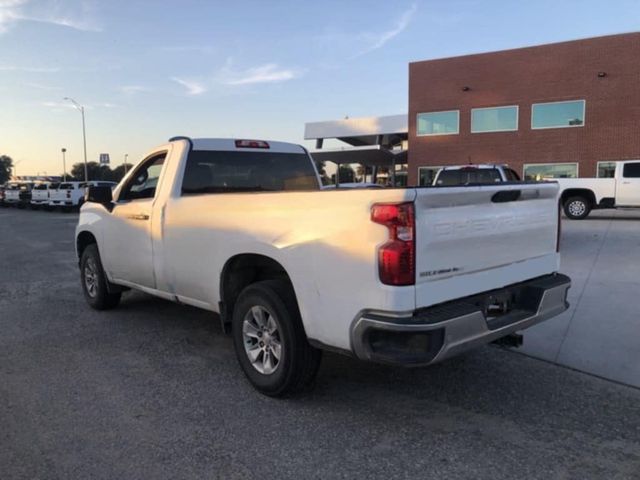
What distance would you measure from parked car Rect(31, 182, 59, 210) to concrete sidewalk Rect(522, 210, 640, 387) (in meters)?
33.1

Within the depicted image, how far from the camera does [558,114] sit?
27.7 meters

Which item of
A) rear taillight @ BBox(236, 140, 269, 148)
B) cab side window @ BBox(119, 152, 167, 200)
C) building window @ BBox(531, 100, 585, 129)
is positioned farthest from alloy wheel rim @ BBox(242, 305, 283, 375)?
building window @ BBox(531, 100, 585, 129)

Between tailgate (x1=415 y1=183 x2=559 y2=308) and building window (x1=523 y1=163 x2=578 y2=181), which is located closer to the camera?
tailgate (x1=415 y1=183 x2=559 y2=308)

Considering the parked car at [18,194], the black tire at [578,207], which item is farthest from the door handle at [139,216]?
the parked car at [18,194]

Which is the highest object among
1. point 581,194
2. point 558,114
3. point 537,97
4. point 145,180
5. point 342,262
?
point 537,97

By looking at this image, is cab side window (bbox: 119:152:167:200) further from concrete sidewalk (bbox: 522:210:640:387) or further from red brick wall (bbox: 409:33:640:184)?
red brick wall (bbox: 409:33:640:184)

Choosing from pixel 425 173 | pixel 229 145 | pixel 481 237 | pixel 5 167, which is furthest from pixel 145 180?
pixel 5 167

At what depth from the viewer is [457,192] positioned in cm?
341

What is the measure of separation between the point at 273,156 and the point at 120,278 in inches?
86.1

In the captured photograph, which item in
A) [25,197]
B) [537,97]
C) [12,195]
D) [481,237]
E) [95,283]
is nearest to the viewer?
[481,237]

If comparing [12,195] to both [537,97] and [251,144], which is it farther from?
[251,144]

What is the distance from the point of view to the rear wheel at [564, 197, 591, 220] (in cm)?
1842

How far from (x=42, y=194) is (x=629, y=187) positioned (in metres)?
33.3

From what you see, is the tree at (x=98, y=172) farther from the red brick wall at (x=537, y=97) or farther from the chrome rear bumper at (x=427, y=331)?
the chrome rear bumper at (x=427, y=331)
